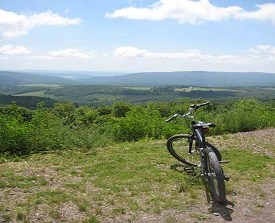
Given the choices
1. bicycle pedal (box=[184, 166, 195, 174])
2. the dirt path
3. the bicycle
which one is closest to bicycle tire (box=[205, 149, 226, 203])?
the bicycle

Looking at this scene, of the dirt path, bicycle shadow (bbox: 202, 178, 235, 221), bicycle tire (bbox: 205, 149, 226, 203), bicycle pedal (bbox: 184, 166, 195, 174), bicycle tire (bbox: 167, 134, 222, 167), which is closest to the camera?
the dirt path

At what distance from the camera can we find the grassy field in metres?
5.01

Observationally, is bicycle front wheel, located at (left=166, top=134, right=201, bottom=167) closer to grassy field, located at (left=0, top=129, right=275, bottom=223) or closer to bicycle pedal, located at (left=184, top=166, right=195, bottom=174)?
grassy field, located at (left=0, top=129, right=275, bottom=223)

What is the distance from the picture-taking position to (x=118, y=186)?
6.13 meters

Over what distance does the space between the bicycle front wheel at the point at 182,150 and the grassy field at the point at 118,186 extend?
222mm

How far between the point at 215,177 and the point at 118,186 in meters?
1.61

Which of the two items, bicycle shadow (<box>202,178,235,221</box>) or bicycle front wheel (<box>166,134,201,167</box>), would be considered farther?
bicycle front wheel (<box>166,134,201,167</box>)

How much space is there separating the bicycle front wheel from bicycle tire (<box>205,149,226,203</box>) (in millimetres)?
1151

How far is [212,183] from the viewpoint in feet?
19.3

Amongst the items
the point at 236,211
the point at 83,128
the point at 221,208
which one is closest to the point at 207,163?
the point at 221,208

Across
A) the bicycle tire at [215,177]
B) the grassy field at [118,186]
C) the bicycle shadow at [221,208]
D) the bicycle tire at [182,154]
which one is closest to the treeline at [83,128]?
the grassy field at [118,186]

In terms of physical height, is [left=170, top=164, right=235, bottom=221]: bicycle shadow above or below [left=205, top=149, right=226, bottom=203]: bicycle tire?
below

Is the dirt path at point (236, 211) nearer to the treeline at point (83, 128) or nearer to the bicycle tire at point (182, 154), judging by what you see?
the bicycle tire at point (182, 154)

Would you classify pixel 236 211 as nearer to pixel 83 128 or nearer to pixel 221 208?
pixel 221 208
